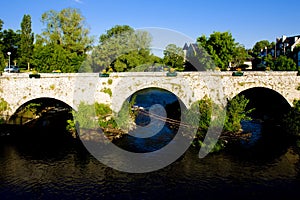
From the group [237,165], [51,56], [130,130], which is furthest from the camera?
[51,56]

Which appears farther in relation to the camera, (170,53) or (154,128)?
(170,53)

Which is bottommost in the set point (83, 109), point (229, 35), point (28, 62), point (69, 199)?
point (69, 199)

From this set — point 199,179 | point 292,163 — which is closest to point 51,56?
point 199,179

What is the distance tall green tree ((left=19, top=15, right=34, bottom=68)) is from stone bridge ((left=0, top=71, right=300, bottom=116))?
941 inches

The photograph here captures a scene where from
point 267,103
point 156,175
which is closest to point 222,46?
point 267,103

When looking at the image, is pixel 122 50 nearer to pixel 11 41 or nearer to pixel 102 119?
pixel 102 119

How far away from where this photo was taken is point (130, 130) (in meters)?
42.7

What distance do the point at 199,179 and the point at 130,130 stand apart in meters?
17.9

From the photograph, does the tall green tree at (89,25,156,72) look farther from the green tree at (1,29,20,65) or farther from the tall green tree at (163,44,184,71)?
the green tree at (1,29,20,65)

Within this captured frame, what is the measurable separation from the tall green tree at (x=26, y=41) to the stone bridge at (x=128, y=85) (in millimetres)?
23913

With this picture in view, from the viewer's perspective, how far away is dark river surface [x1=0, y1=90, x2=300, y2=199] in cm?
2423

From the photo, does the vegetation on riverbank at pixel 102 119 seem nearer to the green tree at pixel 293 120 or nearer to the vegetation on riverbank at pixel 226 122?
the vegetation on riverbank at pixel 226 122

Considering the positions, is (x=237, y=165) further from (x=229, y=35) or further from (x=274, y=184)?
(x=229, y=35)

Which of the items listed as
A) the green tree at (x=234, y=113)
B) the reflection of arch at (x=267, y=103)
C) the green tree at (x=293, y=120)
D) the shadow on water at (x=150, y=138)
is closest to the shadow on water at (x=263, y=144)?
the green tree at (x=293, y=120)
